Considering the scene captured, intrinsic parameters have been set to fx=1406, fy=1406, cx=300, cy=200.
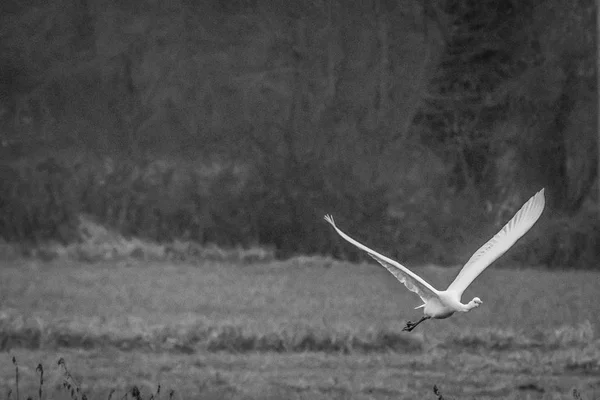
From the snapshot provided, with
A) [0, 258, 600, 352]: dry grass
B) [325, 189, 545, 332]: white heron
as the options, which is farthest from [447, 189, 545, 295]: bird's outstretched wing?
[0, 258, 600, 352]: dry grass

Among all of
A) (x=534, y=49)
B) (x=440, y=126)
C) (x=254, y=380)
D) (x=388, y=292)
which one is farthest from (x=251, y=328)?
(x=534, y=49)

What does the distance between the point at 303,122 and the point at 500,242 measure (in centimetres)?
92

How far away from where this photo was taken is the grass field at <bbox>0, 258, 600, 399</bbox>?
4699mm

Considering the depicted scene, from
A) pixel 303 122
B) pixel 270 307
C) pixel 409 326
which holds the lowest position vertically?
pixel 409 326

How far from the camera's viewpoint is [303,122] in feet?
16.2

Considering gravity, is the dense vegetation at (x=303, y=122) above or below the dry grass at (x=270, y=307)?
above

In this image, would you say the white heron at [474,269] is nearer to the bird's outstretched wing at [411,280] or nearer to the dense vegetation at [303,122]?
the bird's outstretched wing at [411,280]

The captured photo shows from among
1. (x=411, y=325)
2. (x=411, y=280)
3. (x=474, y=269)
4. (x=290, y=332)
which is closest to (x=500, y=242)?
(x=474, y=269)

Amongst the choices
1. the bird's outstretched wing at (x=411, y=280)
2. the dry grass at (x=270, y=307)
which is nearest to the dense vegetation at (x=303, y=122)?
the dry grass at (x=270, y=307)

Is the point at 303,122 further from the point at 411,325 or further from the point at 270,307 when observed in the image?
the point at 411,325

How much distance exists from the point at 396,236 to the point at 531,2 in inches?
37.5

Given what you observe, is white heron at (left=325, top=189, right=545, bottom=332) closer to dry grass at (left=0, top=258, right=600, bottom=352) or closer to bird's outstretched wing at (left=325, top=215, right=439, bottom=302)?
bird's outstretched wing at (left=325, top=215, right=439, bottom=302)

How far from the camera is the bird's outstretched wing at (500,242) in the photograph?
14.3 ft

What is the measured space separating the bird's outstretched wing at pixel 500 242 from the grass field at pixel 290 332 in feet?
1.52
